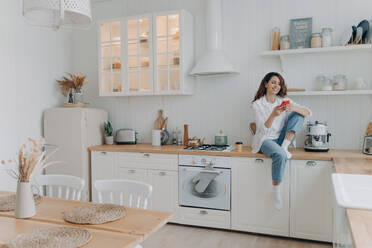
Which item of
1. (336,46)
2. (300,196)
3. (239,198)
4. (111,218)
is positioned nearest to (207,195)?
(239,198)

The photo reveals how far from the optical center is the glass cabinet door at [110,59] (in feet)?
12.9

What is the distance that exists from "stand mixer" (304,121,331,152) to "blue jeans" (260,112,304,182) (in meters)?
Result: 0.18

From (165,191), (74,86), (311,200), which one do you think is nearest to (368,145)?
(311,200)

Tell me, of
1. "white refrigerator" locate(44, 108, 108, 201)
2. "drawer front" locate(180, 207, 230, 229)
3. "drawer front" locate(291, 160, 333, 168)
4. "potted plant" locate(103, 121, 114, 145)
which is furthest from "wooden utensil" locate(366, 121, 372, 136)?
"white refrigerator" locate(44, 108, 108, 201)

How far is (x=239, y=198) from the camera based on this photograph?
3.19 m

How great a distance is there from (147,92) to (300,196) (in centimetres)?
205

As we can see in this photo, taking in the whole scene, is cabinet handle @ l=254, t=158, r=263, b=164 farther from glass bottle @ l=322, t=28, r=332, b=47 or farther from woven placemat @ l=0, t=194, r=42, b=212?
woven placemat @ l=0, t=194, r=42, b=212

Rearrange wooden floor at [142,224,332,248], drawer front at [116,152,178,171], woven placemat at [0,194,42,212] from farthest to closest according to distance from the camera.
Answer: drawer front at [116,152,178,171]
wooden floor at [142,224,332,248]
woven placemat at [0,194,42,212]

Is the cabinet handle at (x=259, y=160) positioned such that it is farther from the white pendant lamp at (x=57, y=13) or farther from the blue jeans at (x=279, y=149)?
the white pendant lamp at (x=57, y=13)

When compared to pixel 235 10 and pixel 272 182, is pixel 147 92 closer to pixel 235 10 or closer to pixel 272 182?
pixel 235 10

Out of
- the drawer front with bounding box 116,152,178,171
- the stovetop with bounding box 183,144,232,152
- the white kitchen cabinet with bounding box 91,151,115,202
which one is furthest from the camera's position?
the white kitchen cabinet with bounding box 91,151,115,202

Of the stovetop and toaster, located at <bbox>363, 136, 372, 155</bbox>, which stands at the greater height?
toaster, located at <bbox>363, 136, 372, 155</bbox>

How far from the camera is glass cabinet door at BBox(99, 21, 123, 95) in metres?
3.93

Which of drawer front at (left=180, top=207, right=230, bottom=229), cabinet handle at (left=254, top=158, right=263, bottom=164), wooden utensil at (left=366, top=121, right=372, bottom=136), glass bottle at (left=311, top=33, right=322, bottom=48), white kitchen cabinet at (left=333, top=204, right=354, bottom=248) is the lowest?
drawer front at (left=180, top=207, right=230, bottom=229)
